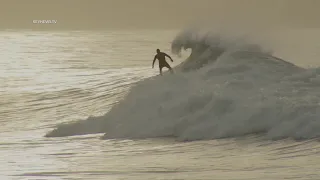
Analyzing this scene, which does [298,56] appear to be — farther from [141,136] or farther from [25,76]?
[141,136]

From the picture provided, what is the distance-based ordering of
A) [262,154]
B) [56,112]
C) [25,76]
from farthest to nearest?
[25,76], [56,112], [262,154]

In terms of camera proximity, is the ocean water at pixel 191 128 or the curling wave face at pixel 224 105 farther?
the curling wave face at pixel 224 105

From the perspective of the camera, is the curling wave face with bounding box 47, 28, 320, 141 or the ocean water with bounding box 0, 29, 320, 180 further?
the curling wave face with bounding box 47, 28, 320, 141

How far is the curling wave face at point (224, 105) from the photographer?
13.6 m

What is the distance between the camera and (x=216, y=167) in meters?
11.2

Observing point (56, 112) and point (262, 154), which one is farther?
point (56, 112)

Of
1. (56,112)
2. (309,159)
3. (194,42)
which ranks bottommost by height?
(309,159)

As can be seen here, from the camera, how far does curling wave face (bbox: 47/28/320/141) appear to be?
13625 mm

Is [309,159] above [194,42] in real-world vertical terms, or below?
below

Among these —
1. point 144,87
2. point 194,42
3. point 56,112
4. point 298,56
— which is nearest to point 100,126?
point 144,87

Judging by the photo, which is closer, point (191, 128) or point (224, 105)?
point (191, 128)

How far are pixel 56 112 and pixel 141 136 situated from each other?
6.01 metres

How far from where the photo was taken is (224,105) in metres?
14.7

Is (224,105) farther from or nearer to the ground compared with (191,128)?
farther from the ground
